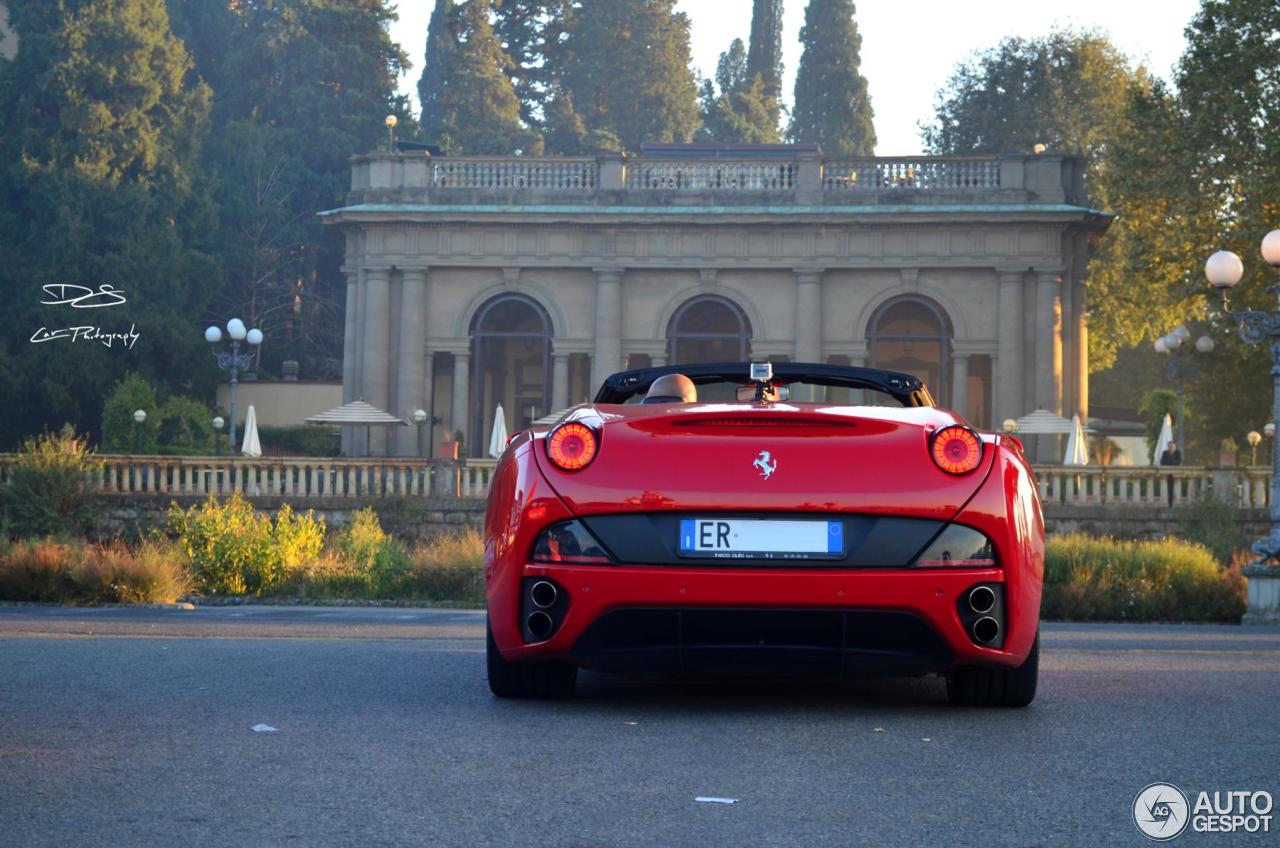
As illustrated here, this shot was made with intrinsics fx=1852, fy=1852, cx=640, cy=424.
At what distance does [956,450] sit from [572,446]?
130 centimetres

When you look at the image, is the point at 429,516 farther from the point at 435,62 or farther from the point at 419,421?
the point at 435,62

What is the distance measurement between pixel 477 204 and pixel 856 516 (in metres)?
41.7

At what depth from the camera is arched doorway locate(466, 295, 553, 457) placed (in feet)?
158

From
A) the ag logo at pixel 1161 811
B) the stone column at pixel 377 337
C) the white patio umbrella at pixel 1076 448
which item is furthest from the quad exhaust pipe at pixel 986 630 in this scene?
the stone column at pixel 377 337

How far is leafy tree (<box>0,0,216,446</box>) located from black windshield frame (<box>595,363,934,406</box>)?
48675 millimetres

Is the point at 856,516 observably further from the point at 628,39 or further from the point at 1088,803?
the point at 628,39

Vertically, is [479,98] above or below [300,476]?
above

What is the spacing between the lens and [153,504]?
30.0 m

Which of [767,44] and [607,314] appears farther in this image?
[767,44]

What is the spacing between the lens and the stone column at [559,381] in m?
47.0

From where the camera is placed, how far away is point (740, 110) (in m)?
93.9

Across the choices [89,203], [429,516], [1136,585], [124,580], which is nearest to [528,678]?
[124,580]

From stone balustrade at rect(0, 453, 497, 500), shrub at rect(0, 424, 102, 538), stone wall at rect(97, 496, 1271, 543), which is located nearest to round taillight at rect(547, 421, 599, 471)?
shrub at rect(0, 424, 102, 538)

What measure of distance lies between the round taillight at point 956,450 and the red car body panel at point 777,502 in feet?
0.10
